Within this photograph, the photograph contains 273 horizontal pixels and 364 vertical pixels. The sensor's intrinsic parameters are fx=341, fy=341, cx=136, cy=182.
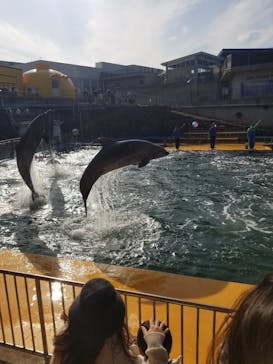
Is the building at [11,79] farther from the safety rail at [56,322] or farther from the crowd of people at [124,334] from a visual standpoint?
the crowd of people at [124,334]

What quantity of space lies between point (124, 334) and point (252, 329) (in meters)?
1.05

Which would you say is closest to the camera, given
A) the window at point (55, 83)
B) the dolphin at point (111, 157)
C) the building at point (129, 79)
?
the dolphin at point (111, 157)

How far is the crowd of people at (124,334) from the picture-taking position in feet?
4.45

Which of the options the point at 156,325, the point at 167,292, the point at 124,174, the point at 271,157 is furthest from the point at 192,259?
the point at 271,157

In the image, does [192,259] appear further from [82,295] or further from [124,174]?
[124,174]

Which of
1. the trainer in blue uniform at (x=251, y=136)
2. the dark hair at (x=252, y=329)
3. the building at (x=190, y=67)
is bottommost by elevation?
the trainer in blue uniform at (x=251, y=136)

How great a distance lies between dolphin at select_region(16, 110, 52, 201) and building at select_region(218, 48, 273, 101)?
2743cm

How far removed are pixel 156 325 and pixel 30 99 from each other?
1238 inches

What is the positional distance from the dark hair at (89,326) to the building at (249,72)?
35.6 m

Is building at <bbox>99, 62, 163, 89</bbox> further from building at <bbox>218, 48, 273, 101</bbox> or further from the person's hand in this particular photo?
the person's hand

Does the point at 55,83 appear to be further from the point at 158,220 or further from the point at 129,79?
the point at 158,220

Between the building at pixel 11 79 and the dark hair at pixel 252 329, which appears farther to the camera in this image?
the building at pixel 11 79

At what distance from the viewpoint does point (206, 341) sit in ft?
14.9

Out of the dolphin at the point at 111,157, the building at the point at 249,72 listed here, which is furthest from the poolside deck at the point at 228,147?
the dolphin at the point at 111,157
